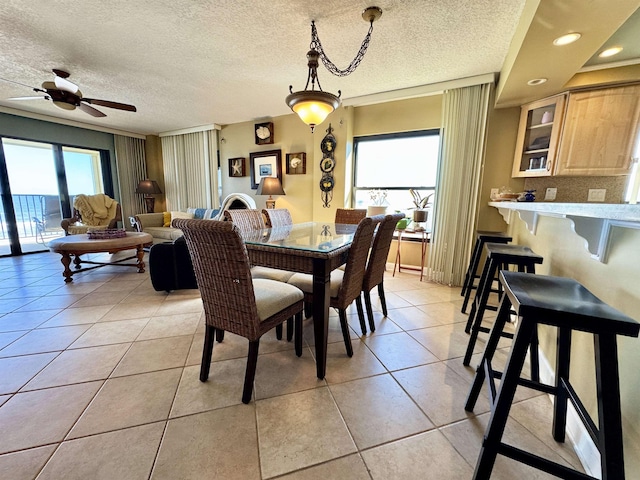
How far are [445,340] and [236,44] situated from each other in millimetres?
3136

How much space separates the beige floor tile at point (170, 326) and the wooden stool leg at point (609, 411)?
230 centimetres

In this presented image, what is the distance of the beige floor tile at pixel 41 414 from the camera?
1139 millimetres

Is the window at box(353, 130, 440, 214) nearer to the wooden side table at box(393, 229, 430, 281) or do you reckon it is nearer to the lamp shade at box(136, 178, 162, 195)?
the wooden side table at box(393, 229, 430, 281)

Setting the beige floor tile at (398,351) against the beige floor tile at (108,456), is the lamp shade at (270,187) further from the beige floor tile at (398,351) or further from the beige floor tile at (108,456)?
the beige floor tile at (108,456)

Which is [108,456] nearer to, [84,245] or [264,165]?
[84,245]

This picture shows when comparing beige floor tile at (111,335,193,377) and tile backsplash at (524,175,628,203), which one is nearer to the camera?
beige floor tile at (111,335,193,377)

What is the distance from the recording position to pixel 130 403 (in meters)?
1.34

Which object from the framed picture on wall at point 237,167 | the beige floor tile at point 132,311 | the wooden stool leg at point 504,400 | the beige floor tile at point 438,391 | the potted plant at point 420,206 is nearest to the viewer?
the wooden stool leg at point 504,400

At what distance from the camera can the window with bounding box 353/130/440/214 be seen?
3.64 metres

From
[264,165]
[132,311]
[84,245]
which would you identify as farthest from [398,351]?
[264,165]

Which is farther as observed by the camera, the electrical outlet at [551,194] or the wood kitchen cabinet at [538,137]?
the electrical outlet at [551,194]

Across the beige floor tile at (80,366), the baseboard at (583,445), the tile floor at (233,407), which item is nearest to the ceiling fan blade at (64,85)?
the tile floor at (233,407)

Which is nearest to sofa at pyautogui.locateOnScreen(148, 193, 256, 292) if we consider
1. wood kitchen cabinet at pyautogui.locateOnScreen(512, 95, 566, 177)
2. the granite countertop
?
the granite countertop

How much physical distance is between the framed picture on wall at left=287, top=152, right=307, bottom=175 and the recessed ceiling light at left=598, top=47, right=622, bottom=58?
3.40 meters
